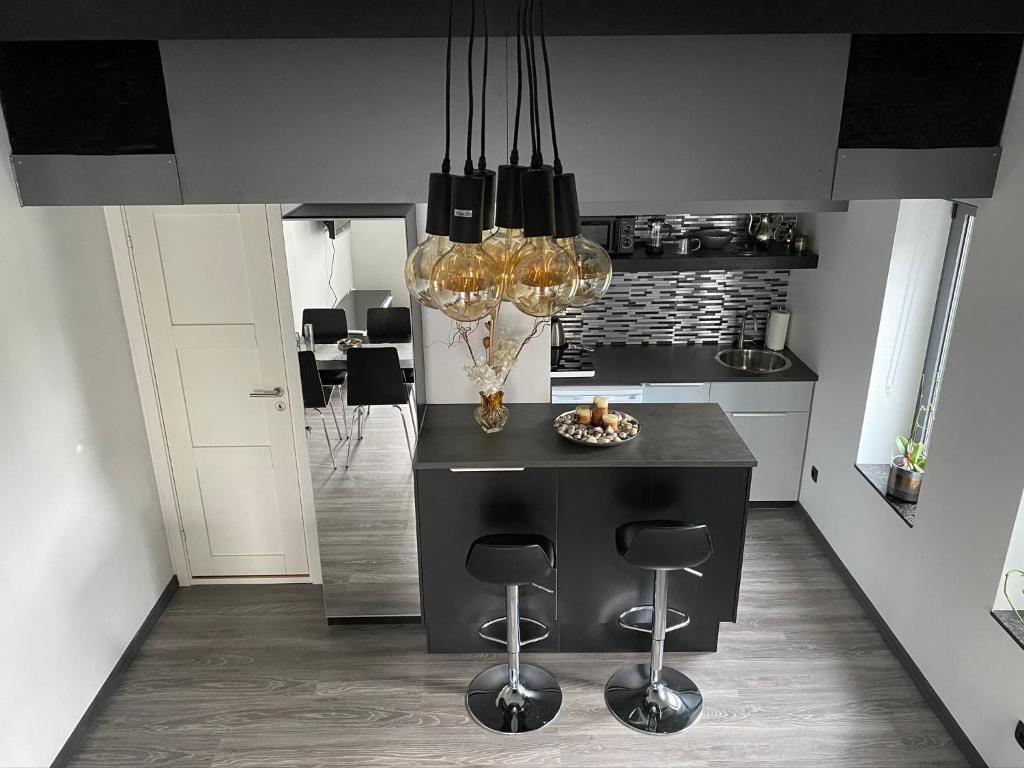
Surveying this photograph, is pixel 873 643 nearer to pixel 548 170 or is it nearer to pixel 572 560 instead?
pixel 572 560

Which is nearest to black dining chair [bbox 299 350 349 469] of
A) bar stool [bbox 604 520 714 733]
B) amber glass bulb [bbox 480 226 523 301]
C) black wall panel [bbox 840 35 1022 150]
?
bar stool [bbox 604 520 714 733]

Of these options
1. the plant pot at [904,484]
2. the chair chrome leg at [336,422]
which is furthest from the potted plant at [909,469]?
the chair chrome leg at [336,422]

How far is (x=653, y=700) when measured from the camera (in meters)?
3.51

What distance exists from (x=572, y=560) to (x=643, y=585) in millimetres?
374

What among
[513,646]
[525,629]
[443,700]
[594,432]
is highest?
[594,432]

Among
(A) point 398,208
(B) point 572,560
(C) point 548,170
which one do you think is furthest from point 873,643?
(C) point 548,170

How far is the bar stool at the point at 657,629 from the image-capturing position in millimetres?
3146

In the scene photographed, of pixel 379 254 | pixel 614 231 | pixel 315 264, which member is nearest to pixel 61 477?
pixel 315 264

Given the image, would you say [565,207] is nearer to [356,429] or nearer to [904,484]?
[356,429]

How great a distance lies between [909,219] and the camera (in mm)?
3727

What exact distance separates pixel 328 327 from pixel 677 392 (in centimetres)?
221

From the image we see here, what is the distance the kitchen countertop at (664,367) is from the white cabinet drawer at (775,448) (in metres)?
0.25

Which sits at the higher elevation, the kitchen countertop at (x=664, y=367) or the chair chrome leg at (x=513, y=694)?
the kitchen countertop at (x=664, y=367)

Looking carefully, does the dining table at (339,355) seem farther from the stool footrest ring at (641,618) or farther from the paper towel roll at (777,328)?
the paper towel roll at (777,328)
